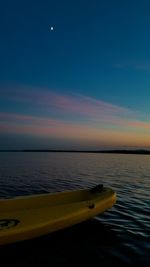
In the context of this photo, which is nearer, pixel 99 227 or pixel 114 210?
pixel 99 227

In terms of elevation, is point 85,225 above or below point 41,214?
below

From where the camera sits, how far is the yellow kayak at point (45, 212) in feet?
29.0

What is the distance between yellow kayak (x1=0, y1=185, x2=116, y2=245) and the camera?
884cm

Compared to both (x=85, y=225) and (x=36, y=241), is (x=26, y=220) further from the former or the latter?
(x=85, y=225)

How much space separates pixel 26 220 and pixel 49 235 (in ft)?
4.36

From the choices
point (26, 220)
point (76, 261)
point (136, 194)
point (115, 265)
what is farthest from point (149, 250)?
point (136, 194)

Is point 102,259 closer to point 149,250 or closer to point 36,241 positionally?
point 149,250

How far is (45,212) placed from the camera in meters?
Result: 10.4

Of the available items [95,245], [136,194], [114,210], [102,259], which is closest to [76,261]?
[102,259]

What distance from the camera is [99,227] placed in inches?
459

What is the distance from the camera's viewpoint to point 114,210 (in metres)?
14.4

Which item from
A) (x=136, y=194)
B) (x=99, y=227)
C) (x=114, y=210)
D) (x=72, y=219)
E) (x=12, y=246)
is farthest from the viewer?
(x=136, y=194)

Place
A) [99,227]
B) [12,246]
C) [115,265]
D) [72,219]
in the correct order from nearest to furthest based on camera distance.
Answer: [115,265]
[12,246]
[72,219]
[99,227]

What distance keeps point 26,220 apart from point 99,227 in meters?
3.71
